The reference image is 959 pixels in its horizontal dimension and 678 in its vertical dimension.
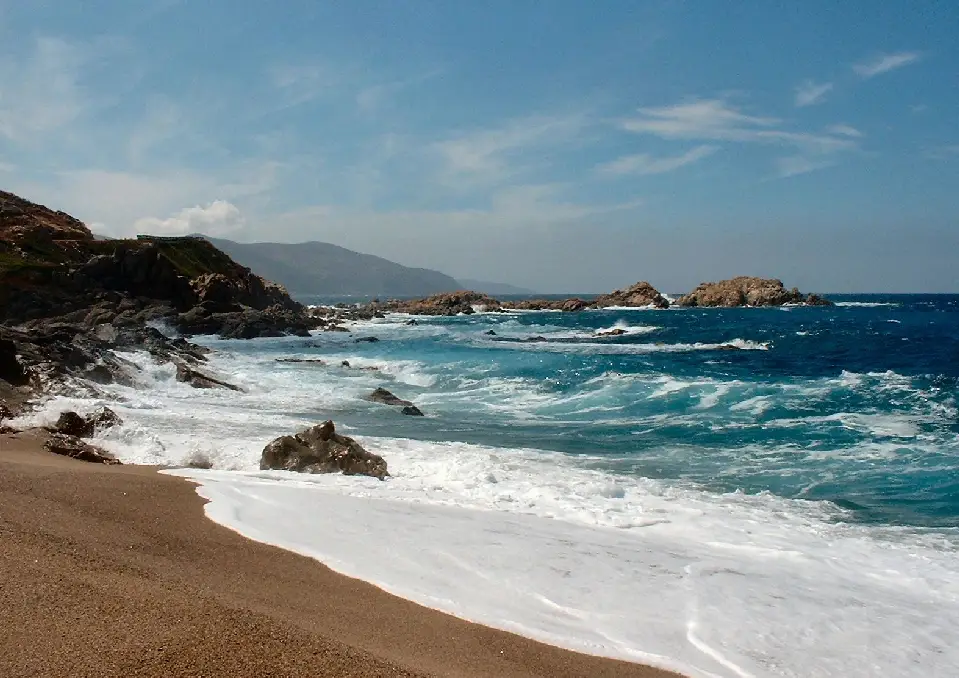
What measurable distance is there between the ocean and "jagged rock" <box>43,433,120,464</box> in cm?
46

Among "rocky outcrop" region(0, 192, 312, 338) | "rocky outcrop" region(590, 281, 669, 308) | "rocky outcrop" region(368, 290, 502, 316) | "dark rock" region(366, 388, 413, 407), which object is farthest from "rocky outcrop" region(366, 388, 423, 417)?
"rocky outcrop" region(590, 281, 669, 308)

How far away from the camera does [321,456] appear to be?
1079cm

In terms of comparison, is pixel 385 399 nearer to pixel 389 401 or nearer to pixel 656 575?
pixel 389 401

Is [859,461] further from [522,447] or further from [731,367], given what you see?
[731,367]

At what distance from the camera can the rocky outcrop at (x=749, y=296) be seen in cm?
12088

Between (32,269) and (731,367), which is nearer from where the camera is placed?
(731,367)

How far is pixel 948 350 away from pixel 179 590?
44.3 m

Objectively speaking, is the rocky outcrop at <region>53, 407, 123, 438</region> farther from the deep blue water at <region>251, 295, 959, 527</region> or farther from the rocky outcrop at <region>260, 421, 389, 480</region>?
A: the deep blue water at <region>251, 295, 959, 527</region>

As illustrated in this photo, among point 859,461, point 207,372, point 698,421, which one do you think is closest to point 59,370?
point 207,372

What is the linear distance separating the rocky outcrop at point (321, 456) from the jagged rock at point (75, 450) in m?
2.33

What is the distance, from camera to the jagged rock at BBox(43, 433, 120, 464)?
1017cm

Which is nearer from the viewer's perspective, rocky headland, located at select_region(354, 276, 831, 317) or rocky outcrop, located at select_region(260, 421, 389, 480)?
rocky outcrop, located at select_region(260, 421, 389, 480)

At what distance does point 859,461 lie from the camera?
544 inches

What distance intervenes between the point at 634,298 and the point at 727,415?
348 ft
